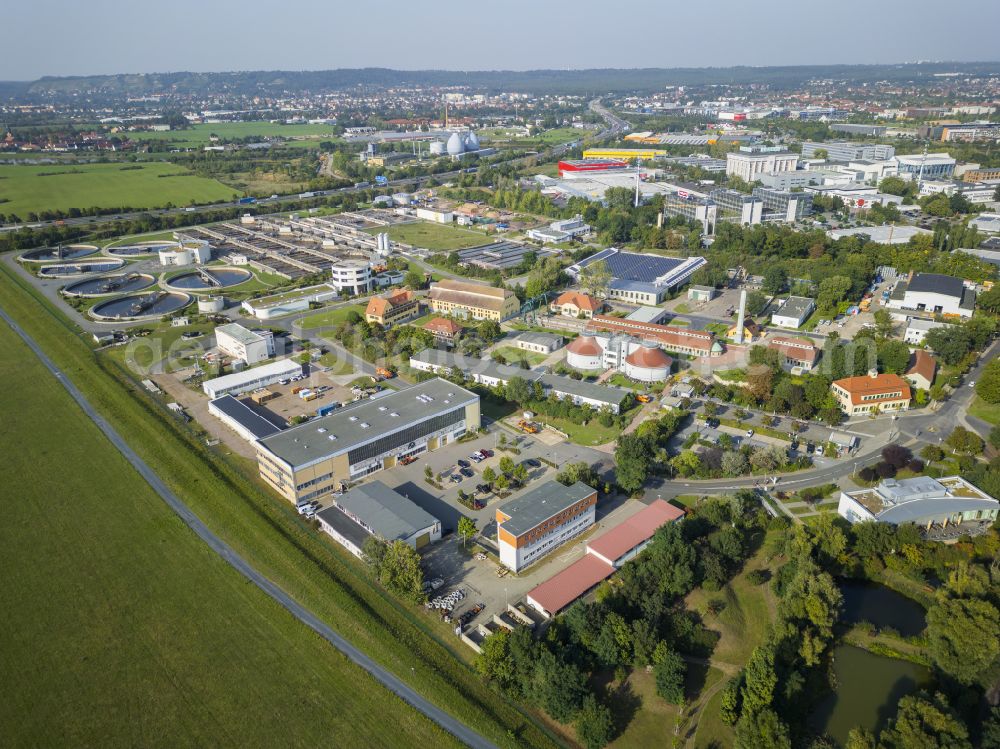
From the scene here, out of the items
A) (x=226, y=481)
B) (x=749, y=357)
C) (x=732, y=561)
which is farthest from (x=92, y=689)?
(x=749, y=357)

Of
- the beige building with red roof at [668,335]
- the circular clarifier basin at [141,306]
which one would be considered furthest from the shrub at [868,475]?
Result: the circular clarifier basin at [141,306]

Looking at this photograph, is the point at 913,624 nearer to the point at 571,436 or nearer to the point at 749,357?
the point at 571,436

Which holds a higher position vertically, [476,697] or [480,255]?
[480,255]

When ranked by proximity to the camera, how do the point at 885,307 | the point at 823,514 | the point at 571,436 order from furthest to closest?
the point at 885,307 < the point at 571,436 < the point at 823,514

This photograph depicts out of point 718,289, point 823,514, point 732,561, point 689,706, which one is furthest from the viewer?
point 718,289

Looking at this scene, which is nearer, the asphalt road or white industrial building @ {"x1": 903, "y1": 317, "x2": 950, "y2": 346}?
white industrial building @ {"x1": 903, "y1": 317, "x2": 950, "y2": 346}

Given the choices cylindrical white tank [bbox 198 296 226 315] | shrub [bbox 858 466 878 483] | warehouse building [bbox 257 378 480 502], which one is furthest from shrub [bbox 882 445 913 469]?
cylindrical white tank [bbox 198 296 226 315]

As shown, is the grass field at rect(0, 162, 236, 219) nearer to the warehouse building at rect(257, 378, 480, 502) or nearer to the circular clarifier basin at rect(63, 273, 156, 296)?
the circular clarifier basin at rect(63, 273, 156, 296)
